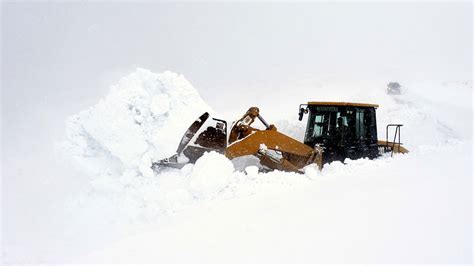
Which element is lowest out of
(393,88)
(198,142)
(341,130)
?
(198,142)

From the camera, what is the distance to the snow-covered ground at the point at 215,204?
3541 millimetres

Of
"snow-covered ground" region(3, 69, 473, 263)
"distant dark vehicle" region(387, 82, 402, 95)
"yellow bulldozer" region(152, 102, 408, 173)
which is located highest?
"distant dark vehicle" region(387, 82, 402, 95)

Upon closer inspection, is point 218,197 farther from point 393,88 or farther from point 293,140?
point 393,88

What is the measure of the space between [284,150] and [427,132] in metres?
8.62

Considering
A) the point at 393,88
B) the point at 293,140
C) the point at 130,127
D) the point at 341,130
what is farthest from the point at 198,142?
the point at 393,88

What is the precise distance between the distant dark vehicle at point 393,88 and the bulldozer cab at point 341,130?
43.9 feet

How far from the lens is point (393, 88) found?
67.9 feet

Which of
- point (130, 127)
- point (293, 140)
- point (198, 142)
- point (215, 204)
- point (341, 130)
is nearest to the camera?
point (215, 204)

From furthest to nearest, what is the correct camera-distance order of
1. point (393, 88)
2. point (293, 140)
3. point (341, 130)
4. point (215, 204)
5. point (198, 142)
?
1. point (393, 88)
2. point (341, 130)
3. point (293, 140)
4. point (198, 142)
5. point (215, 204)

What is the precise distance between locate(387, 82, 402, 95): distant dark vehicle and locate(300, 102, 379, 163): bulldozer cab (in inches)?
526

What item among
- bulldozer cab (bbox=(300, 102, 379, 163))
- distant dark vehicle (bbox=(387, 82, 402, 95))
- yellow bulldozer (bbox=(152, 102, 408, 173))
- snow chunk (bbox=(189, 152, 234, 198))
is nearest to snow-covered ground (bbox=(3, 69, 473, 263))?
snow chunk (bbox=(189, 152, 234, 198))

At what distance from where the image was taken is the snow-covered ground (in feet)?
11.6

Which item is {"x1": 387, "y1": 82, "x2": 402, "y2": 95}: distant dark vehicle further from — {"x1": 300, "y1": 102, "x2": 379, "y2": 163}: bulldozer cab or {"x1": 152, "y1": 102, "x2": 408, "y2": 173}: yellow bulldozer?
{"x1": 300, "y1": 102, "x2": 379, "y2": 163}: bulldozer cab

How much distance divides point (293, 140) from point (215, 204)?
2.38 m
